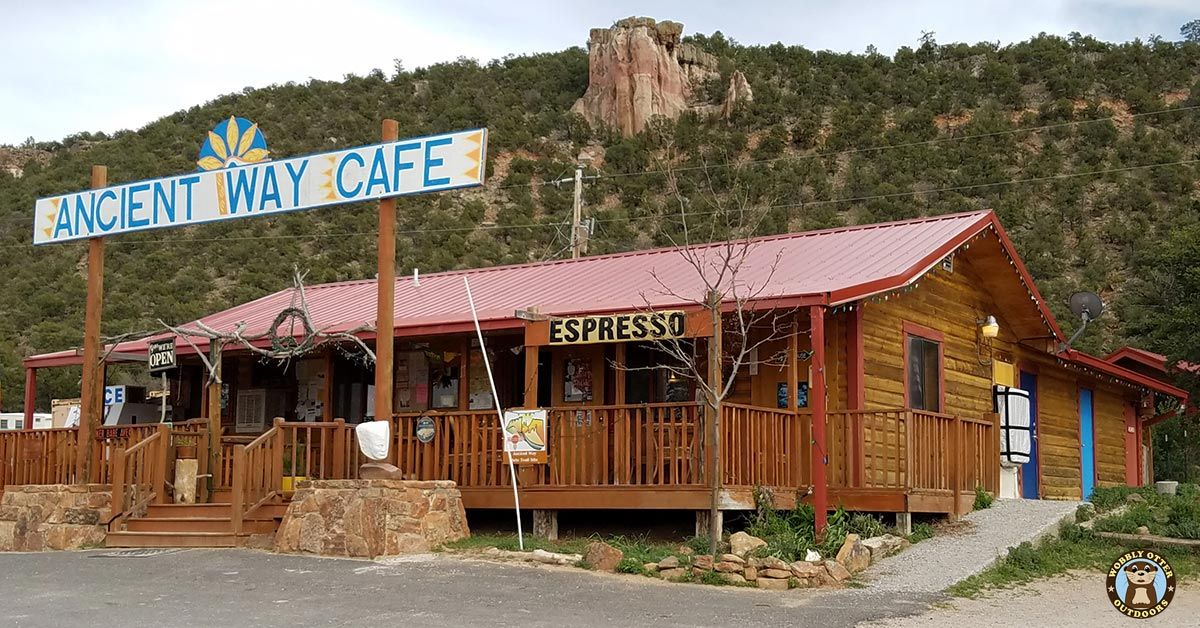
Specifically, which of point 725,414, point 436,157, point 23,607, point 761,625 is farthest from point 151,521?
point 761,625

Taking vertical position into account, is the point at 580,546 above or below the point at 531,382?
below

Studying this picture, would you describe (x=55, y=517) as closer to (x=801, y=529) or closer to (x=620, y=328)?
(x=620, y=328)

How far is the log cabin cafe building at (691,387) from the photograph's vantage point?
14.5 metres

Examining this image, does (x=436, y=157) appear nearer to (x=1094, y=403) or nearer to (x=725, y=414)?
(x=725, y=414)

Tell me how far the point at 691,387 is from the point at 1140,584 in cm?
598

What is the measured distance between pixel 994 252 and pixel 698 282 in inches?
166

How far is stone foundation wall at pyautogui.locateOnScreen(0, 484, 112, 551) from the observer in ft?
53.6

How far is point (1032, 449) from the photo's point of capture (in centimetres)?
2038

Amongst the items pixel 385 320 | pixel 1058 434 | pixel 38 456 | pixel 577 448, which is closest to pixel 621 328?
pixel 577 448

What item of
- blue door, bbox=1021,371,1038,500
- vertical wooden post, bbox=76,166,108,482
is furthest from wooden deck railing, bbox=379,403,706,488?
blue door, bbox=1021,371,1038,500

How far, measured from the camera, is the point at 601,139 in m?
58.7

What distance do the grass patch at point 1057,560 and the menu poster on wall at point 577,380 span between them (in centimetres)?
578

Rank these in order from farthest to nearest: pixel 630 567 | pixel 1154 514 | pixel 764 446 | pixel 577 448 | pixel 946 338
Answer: pixel 946 338 < pixel 1154 514 < pixel 577 448 < pixel 764 446 < pixel 630 567

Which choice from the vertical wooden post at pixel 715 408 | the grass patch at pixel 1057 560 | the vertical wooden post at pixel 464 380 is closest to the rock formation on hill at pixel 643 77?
the vertical wooden post at pixel 464 380
